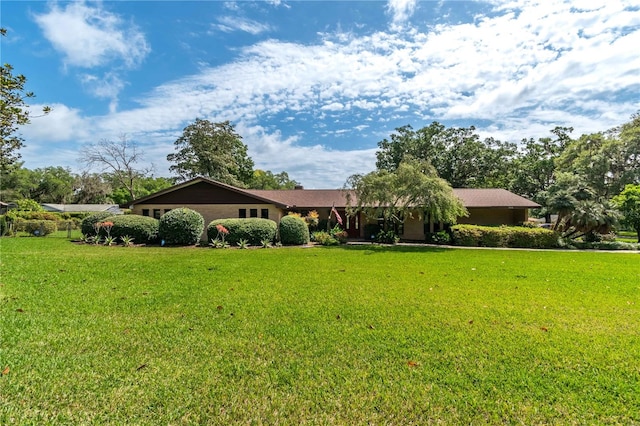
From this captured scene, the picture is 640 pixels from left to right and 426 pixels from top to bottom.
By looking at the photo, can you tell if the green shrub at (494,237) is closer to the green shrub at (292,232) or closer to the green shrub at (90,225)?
the green shrub at (292,232)

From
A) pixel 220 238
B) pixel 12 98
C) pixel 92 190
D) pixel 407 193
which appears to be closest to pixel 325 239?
pixel 407 193

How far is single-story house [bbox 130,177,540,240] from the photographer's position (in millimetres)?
19266

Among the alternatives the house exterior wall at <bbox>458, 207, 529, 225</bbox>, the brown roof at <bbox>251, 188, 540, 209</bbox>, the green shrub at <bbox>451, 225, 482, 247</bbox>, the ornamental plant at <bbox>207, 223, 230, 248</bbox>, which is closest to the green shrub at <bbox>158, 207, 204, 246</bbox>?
the ornamental plant at <bbox>207, 223, 230, 248</bbox>

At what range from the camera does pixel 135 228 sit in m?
16.2

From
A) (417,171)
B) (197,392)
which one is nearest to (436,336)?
(197,392)

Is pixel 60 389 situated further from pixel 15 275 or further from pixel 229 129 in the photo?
pixel 229 129

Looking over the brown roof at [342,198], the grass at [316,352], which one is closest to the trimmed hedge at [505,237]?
the brown roof at [342,198]

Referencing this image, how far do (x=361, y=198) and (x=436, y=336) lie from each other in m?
14.1

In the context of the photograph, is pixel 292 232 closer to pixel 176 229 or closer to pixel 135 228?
pixel 176 229

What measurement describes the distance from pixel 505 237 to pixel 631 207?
28.4 ft

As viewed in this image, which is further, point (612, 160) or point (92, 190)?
point (92, 190)

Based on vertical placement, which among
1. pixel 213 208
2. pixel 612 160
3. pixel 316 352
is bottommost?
pixel 316 352

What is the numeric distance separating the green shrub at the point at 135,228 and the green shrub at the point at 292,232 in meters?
6.83

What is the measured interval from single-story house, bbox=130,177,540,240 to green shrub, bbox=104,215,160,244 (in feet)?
8.64
